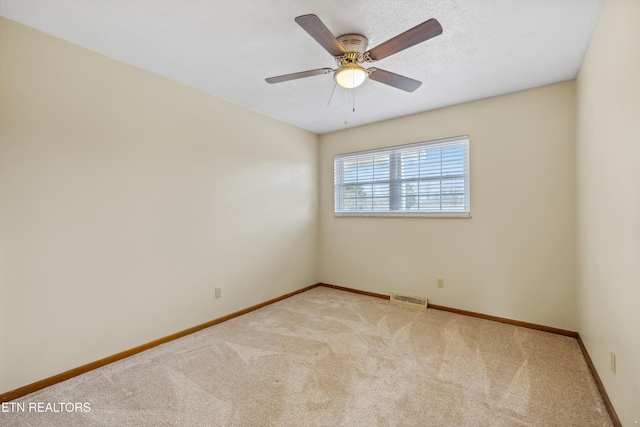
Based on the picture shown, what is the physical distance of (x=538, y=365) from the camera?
7.16ft

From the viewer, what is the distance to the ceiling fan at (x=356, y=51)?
1.50 m

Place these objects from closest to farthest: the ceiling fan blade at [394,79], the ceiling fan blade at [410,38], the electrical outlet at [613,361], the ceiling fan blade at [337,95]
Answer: the ceiling fan blade at [410,38] → the electrical outlet at [613,361] → the ceiling fan blade at [394,79] → the ceiling fan blade at [337,95]

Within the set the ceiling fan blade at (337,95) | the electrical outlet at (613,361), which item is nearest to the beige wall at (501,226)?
the electrical outlet at (613,361)

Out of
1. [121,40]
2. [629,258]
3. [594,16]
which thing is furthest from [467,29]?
[121,40]

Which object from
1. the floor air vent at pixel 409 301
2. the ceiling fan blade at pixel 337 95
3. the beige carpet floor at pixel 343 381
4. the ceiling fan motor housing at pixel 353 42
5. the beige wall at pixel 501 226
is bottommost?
the beige carpet floor at pixel 343 381

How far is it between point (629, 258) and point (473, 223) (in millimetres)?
1820

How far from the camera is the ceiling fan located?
150cm

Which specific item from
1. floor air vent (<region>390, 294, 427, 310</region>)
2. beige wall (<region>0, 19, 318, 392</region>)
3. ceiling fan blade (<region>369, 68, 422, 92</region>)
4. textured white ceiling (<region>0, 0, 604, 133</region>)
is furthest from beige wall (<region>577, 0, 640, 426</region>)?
beige wall (<region>0, 19, 318, 392</region>)

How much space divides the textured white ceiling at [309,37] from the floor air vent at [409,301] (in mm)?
2410

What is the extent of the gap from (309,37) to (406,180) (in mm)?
2276

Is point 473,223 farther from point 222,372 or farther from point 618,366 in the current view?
point 222,372

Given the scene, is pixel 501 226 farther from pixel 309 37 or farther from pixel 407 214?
pixel 309 37

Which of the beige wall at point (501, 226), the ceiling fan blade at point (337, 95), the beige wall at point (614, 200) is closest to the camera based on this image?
the beige wall at point (614, 200)

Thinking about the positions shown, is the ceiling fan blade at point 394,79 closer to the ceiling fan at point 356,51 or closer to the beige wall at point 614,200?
the ceiling fan at point 356,51
